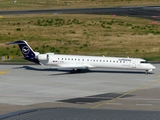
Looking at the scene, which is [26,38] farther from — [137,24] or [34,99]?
[34,99]

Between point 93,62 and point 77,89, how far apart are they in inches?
512

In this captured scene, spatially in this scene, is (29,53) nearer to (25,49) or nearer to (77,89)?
(25,49)

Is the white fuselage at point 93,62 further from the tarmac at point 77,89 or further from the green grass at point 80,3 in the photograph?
the green grass at point 80,3

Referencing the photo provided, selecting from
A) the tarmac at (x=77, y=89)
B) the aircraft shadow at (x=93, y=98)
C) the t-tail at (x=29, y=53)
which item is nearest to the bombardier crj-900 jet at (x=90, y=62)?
the t-tail at (x=29, y=53)

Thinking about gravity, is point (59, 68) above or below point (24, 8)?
below

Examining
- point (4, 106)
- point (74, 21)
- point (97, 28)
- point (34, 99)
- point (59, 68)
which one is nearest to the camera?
point (4, 106)

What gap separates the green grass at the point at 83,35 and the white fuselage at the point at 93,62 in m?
13.6

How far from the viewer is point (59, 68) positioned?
6400 centimetres

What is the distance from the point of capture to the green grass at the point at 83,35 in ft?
280

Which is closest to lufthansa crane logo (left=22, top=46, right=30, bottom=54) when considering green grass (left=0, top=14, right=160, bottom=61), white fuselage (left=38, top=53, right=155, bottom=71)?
white fuselage (left=38, top=53, right=155, bottom=71)

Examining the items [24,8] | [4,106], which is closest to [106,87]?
[4,106]

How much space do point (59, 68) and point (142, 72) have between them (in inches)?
469

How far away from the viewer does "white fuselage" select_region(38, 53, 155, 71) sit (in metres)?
62.8

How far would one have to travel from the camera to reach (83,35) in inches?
3910
